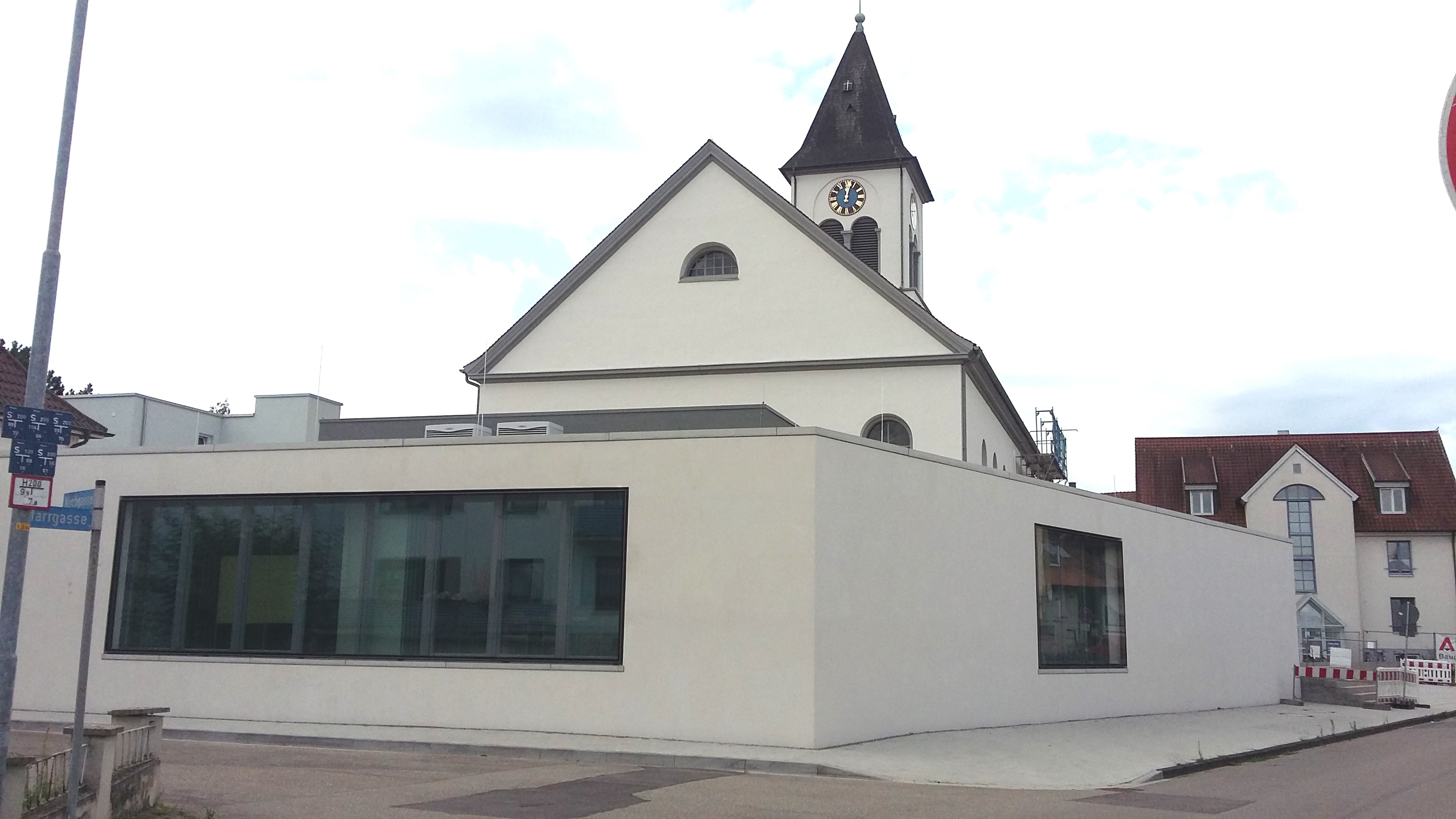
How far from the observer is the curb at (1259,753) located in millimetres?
14406

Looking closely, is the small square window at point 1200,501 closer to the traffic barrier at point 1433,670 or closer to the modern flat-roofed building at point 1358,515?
the modern flat-roofed building at point 1358,515

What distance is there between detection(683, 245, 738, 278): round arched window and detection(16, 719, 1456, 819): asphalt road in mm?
15851

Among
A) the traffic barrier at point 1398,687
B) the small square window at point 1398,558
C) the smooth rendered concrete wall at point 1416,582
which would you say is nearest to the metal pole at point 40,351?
the traffic barrier at point 1398,687

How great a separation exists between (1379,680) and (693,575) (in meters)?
31.0

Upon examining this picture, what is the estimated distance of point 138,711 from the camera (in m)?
10.1

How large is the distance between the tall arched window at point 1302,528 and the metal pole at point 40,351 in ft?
187

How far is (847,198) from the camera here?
36.6m

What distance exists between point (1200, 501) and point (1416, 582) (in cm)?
1002

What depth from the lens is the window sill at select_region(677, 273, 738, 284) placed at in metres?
28.0

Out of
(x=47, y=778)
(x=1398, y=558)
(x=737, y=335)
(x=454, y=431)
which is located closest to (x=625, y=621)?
(x=454, y=431)

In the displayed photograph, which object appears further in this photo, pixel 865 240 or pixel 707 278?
pixel 865 240

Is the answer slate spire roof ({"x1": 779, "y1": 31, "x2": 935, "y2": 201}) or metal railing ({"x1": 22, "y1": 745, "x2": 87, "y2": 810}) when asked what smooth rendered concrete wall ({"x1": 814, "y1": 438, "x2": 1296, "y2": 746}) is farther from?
slate spire roof ({"x1": 779, "y1": 31, "x2": 935, "y2": 201})

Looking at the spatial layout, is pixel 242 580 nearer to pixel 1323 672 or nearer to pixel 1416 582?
pixel 1323 672

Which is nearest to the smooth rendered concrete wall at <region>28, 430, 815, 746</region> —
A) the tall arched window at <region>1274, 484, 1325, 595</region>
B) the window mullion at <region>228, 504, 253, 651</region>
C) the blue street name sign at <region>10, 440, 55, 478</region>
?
the window mullion at <region>228, 504, 253, 651</region>
